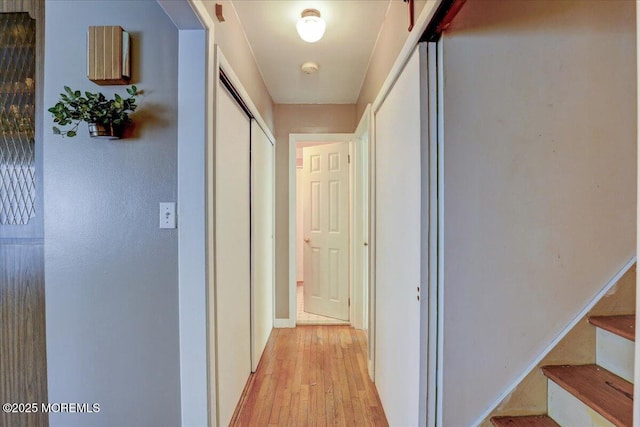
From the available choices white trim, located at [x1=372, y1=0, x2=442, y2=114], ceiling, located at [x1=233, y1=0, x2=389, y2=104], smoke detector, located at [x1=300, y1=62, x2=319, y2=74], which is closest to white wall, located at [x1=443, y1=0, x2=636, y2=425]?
white trim, located at [x1=372, y1=0, x2=442, y2=114]

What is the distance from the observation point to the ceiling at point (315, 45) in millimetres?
1726

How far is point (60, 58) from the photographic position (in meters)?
1.33

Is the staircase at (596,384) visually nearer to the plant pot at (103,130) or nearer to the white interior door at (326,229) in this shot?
the plant pot at (103,130)

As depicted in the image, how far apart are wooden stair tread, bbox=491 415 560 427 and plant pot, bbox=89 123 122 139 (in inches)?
78.1

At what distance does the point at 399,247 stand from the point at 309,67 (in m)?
1.69

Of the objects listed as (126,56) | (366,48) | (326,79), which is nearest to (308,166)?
(326,79)

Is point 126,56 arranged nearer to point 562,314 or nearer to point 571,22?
point 571,22

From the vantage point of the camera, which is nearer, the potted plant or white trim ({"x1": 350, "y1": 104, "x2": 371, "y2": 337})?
the potted plant

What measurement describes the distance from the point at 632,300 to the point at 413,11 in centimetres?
158

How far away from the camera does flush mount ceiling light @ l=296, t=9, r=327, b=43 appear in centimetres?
171

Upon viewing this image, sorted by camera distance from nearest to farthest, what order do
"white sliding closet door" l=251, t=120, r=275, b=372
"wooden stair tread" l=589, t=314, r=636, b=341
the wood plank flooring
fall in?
"wooden stair tread" l=589, t=314, r=636, b=341 → the wood plank flooring → "white sliding closet door" l=251, t=120, r=275, b=372

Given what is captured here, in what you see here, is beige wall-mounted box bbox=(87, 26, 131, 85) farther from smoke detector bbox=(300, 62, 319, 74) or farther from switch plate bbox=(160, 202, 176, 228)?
smoke detector bbox=(300, 62, 319, 74)

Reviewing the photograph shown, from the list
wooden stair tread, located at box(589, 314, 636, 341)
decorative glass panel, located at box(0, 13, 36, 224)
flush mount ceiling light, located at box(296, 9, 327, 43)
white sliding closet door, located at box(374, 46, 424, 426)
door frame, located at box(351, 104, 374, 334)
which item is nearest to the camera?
wooden stair tread, located at box(589, 314, 636, 341)

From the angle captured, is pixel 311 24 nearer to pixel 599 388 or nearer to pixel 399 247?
pixel 399 247
